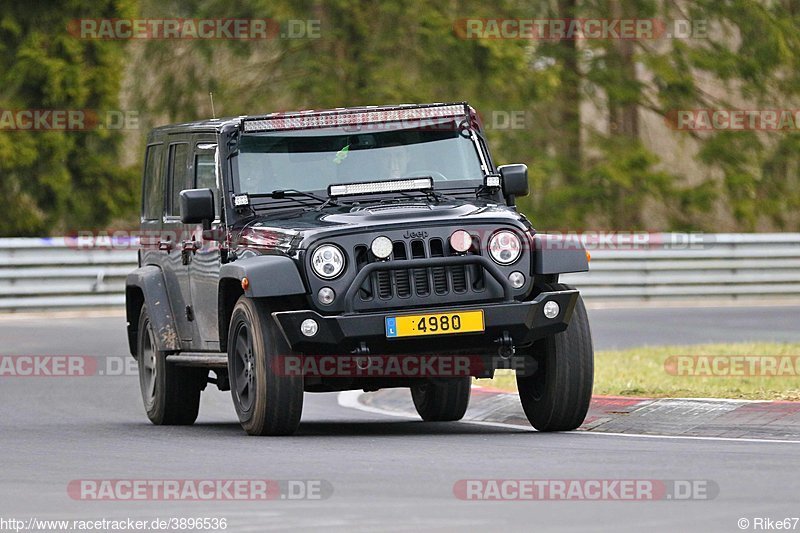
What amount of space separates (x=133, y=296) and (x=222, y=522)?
6.75 m

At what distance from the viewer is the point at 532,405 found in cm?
1177

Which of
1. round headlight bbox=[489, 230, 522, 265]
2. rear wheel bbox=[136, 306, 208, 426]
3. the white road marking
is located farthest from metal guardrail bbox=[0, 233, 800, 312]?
round headlight bbox=[489, 230, 522, 265]

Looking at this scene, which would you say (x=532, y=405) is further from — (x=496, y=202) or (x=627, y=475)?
(x=627, y=475)

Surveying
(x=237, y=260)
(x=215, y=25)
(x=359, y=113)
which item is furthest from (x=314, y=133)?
(x=215, y=25)

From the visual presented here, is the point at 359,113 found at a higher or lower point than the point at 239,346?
higher

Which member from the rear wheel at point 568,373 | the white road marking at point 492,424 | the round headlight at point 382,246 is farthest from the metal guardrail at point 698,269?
the round headlight at point 382,246

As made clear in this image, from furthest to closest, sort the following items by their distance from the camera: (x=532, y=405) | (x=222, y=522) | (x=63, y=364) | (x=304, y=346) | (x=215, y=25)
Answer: (x=215, y=25)
(x=63, y=364)
(x=532, y=405)
(x=304, y=346)
(x=222, y=522)

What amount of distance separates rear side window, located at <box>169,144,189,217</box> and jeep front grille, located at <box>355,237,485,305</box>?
2581 mm

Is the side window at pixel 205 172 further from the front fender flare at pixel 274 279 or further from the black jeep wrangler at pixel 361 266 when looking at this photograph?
the front fender flare at pixel 274 279

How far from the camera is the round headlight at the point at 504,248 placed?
11.1 meters

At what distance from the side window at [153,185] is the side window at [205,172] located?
0.93m

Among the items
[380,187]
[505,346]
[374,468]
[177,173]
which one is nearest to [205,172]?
[177,173]

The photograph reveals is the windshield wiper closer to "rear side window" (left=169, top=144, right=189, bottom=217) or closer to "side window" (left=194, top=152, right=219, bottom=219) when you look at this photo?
"side window" (left=194, top=152, right=219, bottom=219)

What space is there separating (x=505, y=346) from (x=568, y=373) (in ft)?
1.48
